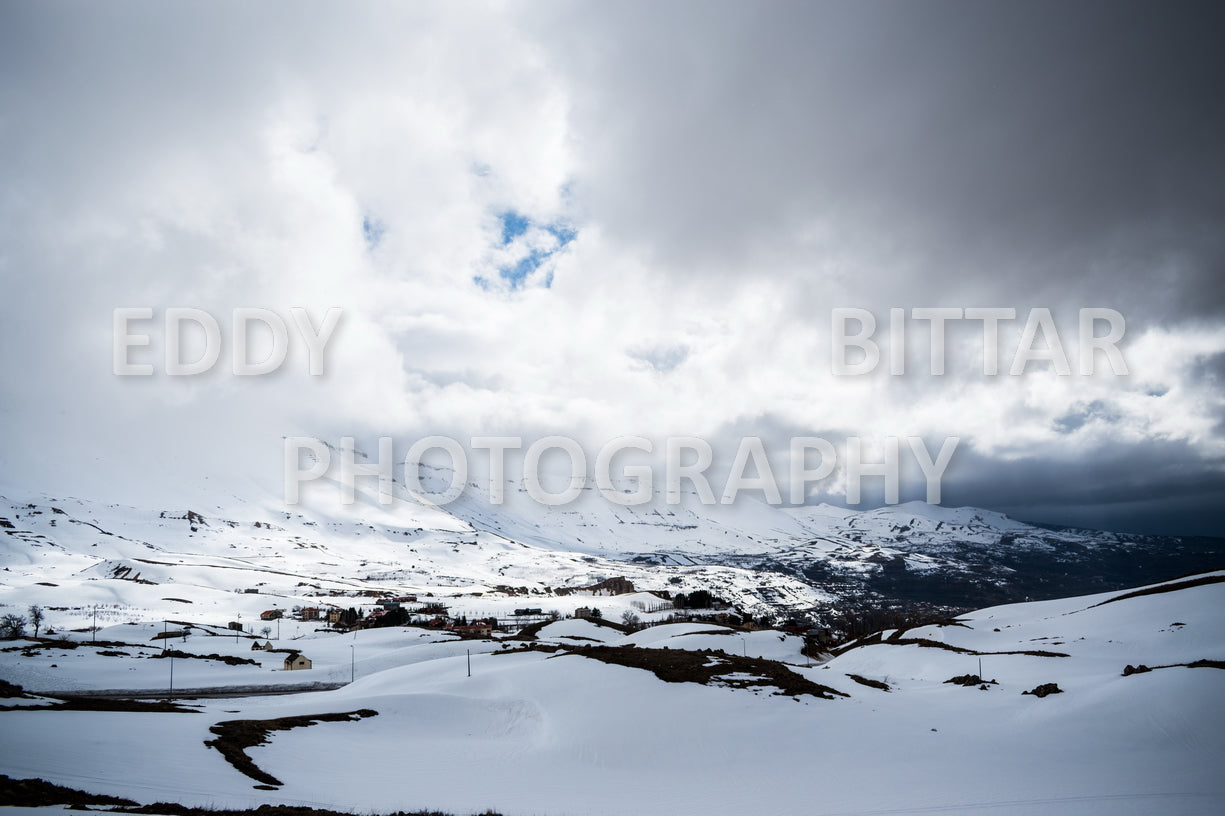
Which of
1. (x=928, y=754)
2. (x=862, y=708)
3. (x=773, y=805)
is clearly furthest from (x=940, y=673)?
(x=773, y=805)

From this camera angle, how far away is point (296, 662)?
5941 cm

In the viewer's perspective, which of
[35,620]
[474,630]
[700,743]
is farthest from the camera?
[474,630]

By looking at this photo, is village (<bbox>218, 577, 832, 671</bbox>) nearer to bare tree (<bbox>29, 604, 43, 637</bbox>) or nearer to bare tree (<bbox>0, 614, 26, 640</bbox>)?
bare tree (<bbox>29, 604, 43, 637</bbox>)

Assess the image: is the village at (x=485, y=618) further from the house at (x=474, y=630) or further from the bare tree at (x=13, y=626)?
the bare tree at (x=13, y=626)

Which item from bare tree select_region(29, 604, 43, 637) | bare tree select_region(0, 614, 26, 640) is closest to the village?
bare tree select_region(29, 604, 43, 637)

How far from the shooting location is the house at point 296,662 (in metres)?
59.0

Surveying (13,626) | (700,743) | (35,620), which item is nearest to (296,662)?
(13,626)

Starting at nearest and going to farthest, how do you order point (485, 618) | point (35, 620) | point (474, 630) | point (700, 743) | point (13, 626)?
point (700, 743)
point (13, 626)
point (35, 620)
point (474, 630)
point (485, 618)

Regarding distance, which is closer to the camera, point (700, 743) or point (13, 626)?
point (700, 743)

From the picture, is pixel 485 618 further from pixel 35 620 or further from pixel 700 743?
pixel 700 743

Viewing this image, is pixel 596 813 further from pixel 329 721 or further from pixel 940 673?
pixel 940 673

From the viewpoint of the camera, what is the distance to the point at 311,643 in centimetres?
7538

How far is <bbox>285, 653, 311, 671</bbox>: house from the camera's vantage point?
59.0 metres

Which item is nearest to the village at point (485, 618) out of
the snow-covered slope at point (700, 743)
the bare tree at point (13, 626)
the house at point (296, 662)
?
the house at point (296, 662)
